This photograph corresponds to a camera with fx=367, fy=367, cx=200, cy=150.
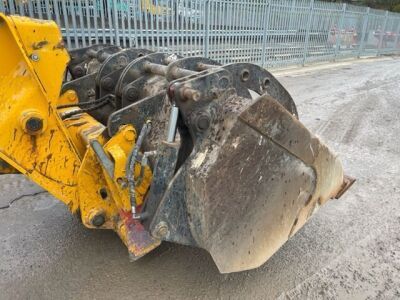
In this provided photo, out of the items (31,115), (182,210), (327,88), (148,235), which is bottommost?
(327,88)

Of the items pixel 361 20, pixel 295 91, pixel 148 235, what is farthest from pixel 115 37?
pixel 361 20

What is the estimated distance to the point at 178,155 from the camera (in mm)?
1868

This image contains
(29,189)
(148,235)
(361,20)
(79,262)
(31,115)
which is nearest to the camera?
(31,115)

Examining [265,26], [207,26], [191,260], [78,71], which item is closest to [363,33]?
[265,26]

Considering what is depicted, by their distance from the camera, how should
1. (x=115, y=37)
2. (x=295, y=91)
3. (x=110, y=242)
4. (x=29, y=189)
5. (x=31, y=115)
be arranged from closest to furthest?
(x=31, y=115) < (x=110, y=242) < (x=29, y=189) < (x=115, y=37) < (x=295, y=91)

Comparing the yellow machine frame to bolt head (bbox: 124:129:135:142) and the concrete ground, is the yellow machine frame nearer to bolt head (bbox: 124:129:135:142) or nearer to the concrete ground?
bolt head (bbox: 124:129:135:142)

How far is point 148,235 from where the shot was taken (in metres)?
1.99

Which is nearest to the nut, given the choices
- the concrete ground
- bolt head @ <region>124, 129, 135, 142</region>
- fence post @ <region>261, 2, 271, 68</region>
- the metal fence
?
bolt head @ <region>124, 129, 135, 142</region>

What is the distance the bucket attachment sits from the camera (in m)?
1.80

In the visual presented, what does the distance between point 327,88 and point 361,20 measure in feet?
31.5

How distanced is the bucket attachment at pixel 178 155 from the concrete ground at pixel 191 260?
0.34 m

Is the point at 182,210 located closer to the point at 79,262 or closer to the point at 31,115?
the point at 31,115

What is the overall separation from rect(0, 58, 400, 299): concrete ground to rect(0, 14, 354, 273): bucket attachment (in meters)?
0.34

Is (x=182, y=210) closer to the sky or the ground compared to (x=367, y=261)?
closer to the sky
